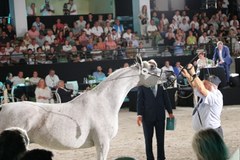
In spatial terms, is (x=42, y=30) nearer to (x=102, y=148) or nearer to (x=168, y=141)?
(x=168, y=141)

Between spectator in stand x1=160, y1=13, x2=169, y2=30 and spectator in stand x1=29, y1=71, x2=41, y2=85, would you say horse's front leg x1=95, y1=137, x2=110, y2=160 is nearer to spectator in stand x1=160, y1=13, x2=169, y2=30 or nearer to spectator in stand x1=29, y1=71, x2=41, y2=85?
spectator in stand x1=29, y1=71, x2=41, y2=85

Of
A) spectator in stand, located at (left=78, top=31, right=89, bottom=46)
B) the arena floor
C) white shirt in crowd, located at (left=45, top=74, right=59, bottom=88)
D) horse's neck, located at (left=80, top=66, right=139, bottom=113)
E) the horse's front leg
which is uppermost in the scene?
spectator in stand, located at (left=78, top=31, right=89, bottom=46)

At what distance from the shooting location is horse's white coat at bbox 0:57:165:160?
7375 millimetres

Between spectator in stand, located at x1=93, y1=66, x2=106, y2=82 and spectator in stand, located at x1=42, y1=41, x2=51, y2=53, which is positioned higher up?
spectator in stand, located at x1=42, y1=41, x2=51, y2=53

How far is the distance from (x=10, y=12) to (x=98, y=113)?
619 inches

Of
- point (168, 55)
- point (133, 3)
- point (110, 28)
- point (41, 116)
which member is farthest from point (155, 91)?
point (133, 3)

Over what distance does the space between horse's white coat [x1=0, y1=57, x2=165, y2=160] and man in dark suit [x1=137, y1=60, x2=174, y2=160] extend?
0.94 meters

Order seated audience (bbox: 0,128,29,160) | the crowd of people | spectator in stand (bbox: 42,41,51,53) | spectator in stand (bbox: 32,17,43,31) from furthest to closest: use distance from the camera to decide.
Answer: spectator in stand (bbox: 32,17,43,31)
spectator in stand (bbox: 42,41,51,53)
the crowd of people
seated audience (bbox: 0,128,29,160)

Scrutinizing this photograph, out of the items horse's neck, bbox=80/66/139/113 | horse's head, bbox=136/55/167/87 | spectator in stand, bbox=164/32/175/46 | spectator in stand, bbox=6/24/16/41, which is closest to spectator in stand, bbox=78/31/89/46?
spectator in stand, bbox=6/24/16/41

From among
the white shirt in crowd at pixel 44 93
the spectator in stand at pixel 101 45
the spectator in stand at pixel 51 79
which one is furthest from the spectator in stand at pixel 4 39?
the white shirt in crowd at pixel 44 93

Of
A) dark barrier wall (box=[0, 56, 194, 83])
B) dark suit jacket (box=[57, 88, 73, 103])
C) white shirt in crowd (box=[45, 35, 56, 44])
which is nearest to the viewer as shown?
dark suit jacket (box=[57, 88, 73, 103])

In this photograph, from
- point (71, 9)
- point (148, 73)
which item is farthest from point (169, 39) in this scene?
point (148, 73)

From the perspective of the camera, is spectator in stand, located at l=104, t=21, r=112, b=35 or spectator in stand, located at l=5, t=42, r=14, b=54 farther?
spectator in stand, located at l=104, t=21, r=112, b=35

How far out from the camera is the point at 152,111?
8.70 m
